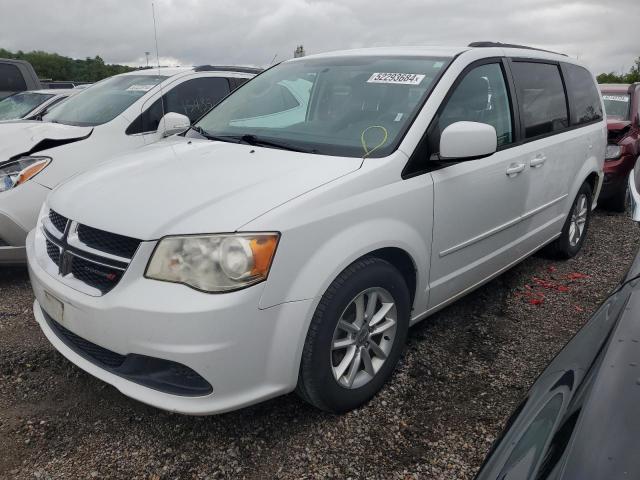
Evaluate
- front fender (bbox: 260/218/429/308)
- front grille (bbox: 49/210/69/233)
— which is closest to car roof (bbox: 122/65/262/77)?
front grille (bbox: 49/210/69/233)

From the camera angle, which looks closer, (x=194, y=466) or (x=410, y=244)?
(x=194, y=466)

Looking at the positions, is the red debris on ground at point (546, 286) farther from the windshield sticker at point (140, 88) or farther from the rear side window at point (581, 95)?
the windshield sticker at point (140, 88)

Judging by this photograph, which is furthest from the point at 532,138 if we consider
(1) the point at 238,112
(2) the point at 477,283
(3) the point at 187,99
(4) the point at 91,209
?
(3) the point at 187,99

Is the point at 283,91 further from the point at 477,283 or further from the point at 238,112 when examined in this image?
the point at 477,283

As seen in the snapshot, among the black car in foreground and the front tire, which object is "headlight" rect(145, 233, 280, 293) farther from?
the black car in foreground

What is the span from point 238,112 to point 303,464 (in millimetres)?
2089

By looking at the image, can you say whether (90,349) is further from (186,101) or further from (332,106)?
(186,101)

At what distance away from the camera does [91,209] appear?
90.6 inches

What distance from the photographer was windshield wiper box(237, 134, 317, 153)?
8.66 ft

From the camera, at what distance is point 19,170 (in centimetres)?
Result: 382

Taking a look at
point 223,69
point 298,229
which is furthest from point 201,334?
point 223,69

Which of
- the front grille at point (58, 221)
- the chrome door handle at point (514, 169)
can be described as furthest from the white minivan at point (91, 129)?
the chrome door handle at point (514, 169)

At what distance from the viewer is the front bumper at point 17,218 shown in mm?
3656

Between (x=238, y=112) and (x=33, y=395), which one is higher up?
(x=238, y=112)
